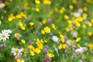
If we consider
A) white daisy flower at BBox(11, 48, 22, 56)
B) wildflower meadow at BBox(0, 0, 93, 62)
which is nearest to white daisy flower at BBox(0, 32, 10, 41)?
wildflower meadow at BBox(0, 0, 93, 62)

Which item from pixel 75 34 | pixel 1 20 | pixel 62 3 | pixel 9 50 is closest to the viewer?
pixel 9 50

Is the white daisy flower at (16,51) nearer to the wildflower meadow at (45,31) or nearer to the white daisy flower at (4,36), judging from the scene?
the wildflower meadow at (45,31)

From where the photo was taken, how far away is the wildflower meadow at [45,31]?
326 centimetres

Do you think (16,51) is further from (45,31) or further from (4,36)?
(45,31)

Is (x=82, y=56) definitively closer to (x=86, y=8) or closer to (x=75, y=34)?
(x=75, y=34)

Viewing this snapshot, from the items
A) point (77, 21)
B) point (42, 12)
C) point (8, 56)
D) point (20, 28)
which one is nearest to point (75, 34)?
point (77, 21)

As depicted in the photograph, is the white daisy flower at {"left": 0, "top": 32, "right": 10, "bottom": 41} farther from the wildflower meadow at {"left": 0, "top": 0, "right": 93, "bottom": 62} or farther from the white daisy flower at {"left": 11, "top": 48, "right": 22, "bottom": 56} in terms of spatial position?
the white daisy flower at {"left": 11, "top": 48, "right": 22, "bottom": 56}

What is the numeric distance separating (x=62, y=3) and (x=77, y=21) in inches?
21.1

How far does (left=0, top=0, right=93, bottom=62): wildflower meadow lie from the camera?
10.7 ft

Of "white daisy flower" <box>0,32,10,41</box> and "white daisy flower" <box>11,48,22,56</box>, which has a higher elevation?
"white daisy flower" <box>0,32,10,41</box>

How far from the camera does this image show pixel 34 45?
3367mm

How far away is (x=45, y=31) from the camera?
3.56 m

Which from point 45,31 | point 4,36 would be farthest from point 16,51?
point 45,31

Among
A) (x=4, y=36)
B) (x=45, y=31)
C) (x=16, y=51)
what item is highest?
(x=45, y=31)
